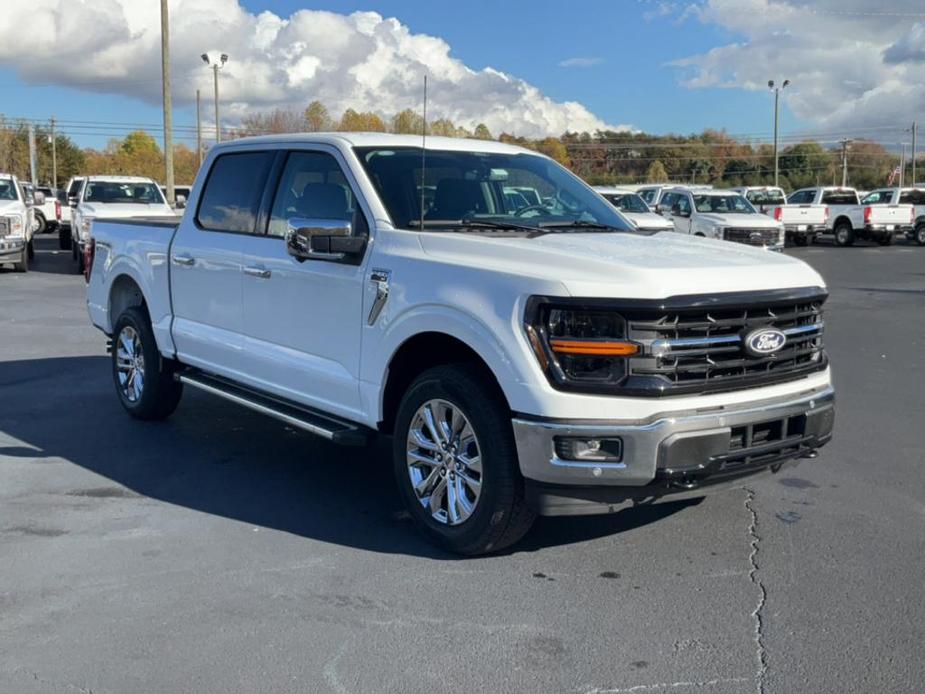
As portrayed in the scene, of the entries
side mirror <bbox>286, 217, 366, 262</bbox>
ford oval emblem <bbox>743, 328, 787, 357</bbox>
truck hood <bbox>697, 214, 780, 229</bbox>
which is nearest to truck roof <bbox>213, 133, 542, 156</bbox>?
side mirror <bbox>286, 217, 366, 262</bbox>

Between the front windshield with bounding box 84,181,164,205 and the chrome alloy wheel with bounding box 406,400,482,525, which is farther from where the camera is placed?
the front windshield with bounding box 84,181,164,205

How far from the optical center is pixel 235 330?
20.0 ft

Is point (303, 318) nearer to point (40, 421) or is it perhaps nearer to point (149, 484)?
point (149, 484)

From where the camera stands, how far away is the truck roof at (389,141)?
18.3 feet

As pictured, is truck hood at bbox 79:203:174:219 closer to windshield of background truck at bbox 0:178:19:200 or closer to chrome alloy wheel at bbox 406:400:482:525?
windshield of background truck at bbox 0:178:19:200

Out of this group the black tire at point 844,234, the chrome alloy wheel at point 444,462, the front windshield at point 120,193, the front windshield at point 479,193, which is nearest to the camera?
the chrome alloy wheel at point 444,462

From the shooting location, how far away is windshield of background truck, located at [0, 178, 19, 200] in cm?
1967

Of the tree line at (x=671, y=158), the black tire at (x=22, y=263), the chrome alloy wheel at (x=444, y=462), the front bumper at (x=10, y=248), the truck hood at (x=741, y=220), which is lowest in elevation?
the chrome alloy wheel at (x=444, y=462)

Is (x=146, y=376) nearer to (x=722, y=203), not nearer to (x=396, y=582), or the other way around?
(x=396, y=582)

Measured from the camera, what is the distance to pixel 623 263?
4.18m

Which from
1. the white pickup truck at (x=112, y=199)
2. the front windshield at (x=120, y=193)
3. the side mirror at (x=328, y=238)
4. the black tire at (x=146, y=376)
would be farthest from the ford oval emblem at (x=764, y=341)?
the front windshield at (x=120, y=193)

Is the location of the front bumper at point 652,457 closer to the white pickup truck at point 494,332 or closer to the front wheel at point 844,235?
the white pickup truck at point 494,332

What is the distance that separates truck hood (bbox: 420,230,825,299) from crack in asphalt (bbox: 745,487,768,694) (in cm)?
130

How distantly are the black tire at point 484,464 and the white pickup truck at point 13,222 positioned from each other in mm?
16699
